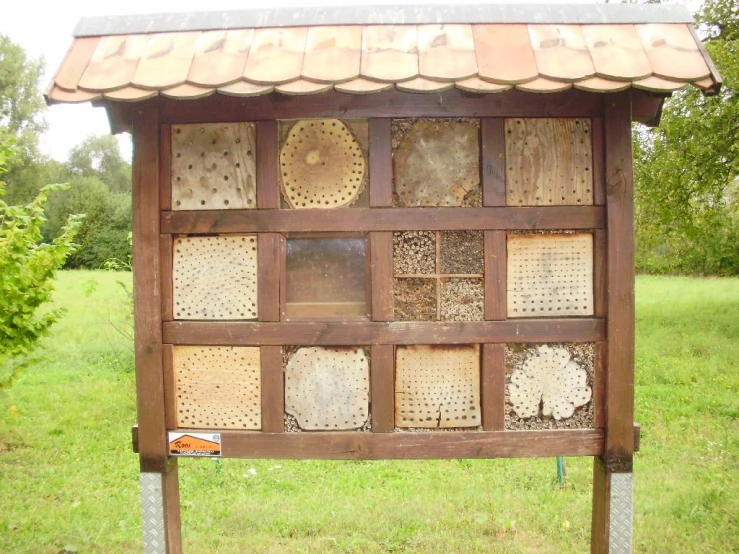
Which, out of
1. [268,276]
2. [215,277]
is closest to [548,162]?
[268,276]

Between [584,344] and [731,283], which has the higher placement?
[584,344]

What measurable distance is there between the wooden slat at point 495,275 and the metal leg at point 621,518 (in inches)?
43.4

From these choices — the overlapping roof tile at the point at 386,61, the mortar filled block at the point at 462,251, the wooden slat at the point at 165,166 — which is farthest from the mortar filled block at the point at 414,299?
the wooden slat at the point at 165,166

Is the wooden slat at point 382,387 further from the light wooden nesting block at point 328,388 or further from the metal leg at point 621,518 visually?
the metal leg at point 621,518

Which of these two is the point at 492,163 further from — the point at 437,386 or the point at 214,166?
the point at 214,166

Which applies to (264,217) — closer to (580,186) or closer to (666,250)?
(580,186)

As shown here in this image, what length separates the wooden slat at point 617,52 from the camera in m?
2.73

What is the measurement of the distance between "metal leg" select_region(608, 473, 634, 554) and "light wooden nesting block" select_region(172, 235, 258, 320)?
2.12 meters

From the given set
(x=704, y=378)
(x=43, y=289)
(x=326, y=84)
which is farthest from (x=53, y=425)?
(x=704, y=378)

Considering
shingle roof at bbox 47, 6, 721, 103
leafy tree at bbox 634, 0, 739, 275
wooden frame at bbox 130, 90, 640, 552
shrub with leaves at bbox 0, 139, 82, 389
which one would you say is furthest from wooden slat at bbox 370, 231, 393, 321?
leafy tree at bbox 634, 0, 739, 275

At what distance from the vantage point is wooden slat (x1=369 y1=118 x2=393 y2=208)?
307cm

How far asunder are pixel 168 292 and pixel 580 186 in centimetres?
221

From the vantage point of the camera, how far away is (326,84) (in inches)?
107

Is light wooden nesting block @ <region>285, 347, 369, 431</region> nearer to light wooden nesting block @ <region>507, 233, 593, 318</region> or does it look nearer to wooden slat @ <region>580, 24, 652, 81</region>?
light wooden nesting block @ <region>507, 233, 593, 318</region>
